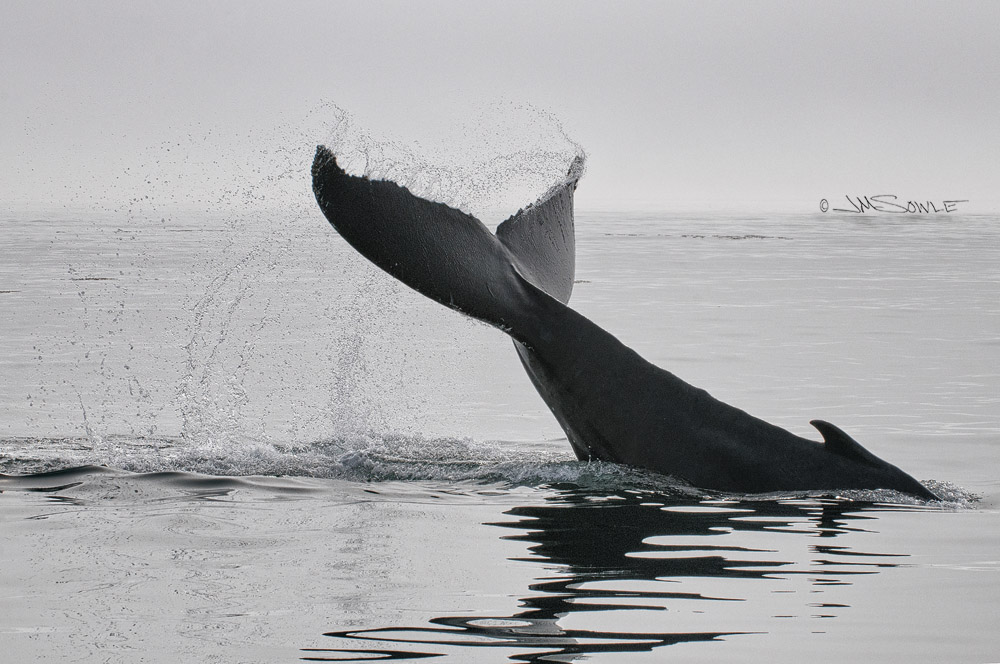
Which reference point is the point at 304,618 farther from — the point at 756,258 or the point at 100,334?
the point at 756,258

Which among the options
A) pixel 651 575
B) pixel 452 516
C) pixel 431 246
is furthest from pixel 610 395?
pixel 651 575

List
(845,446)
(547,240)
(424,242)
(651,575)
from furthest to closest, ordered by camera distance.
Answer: (547,240) → (845,446) → (424,242) → (651,575)

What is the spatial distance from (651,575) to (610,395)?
1536 mm

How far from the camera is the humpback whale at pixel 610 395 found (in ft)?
21.8

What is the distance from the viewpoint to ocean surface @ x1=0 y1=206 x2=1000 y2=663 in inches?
182

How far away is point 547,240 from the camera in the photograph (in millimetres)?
7910

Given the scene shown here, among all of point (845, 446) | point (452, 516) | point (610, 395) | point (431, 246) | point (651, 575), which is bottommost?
point (651, 575)

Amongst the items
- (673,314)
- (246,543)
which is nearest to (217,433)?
(246,543)

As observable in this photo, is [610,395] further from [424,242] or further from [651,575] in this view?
[651,575]

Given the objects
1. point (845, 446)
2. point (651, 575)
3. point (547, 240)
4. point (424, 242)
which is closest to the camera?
point (651, 575)

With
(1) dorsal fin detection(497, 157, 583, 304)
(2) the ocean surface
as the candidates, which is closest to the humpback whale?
(2) the ocean surface

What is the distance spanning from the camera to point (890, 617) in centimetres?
491

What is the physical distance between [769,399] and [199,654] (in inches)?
305

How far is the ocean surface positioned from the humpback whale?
13 centimetres
